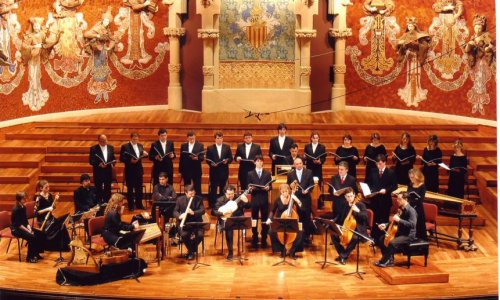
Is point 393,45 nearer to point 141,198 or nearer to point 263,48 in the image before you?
point 263,48

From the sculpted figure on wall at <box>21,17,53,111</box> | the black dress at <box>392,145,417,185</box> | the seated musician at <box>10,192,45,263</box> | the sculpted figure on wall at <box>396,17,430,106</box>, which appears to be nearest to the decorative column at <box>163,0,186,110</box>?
the sculpted figure on wall at <box>21,17,53,111</box>

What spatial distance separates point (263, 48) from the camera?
52.1ft

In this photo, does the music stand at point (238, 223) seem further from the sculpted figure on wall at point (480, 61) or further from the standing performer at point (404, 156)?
the sculpted figure on wall at point (480, 61)

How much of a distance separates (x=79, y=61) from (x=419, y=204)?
24.1 ft

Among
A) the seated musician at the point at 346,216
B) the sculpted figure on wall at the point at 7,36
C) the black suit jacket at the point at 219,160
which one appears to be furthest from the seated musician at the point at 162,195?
the sculpted figure on wall at the point at 7,36

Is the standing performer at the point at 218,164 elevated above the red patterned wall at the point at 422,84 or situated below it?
below

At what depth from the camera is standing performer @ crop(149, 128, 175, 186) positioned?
11688 mm

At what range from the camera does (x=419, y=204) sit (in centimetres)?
1019

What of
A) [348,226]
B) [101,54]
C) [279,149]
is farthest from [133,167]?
[101,54]

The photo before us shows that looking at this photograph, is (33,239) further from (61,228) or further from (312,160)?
(312,160)

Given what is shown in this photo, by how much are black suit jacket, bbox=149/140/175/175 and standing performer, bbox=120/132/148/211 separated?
0.11 metres

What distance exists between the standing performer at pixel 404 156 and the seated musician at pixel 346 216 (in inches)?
69.5

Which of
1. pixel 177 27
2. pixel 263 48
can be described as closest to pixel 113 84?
pixel 177 27

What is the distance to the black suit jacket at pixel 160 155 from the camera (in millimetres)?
11716
